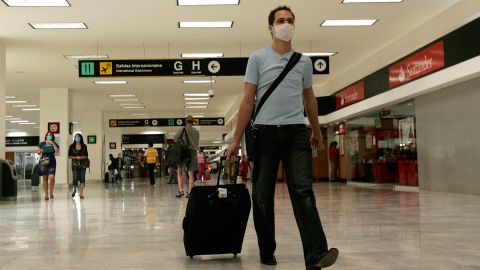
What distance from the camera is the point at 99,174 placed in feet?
105

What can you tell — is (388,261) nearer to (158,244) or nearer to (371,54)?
(158,244)

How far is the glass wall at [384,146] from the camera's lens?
16453mm

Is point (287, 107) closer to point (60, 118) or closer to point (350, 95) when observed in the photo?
point (350, 95)

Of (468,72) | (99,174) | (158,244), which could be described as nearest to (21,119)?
(99,174)

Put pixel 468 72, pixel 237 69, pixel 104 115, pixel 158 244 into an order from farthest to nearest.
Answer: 1. pixel 104 115
2. pixel 237 69
3. pixel 468 72
4. pixel 158 244

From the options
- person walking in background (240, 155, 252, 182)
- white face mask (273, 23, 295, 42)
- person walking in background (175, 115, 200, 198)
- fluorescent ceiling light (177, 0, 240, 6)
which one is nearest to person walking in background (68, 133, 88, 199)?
person walking in background (175, 115, 200, 198)

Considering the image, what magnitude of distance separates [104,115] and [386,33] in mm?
24494

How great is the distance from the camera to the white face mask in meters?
3.76

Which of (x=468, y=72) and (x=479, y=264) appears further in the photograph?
(x=468, y=72)

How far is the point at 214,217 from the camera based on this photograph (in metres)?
4.13

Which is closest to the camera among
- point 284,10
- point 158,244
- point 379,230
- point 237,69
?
point 284,10

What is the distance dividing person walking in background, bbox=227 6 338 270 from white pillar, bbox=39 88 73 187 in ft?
70.3

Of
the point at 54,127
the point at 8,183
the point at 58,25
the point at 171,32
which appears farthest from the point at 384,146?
the point at 54,127

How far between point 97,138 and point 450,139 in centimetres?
2379
